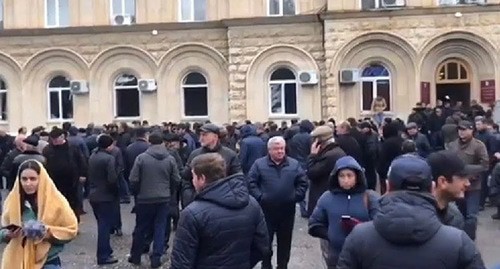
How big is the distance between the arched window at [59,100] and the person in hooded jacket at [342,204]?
2616 cm

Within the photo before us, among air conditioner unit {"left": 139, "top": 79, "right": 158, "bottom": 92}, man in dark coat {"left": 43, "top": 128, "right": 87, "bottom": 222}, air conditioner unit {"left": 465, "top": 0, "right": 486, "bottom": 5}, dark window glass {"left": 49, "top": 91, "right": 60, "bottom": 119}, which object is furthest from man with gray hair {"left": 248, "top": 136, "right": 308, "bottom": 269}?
dark window glass {"left": 49, "top": 91, "right": 60, "bottom": 119}

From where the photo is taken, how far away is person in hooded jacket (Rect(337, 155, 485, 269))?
4750mm

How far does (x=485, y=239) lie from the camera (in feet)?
47.9

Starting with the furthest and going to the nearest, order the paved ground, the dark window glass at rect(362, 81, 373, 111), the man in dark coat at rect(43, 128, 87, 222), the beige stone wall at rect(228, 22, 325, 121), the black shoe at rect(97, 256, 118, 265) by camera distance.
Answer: the beige stone wall at rect(228, 22, 325, 121) < the dark window glass at rect(362, 81, 373, 111) < the man in dark coat at rect(43, 128, 87, 222) < the black shoe at rect(97, 256, 118, 265) < the paved ground

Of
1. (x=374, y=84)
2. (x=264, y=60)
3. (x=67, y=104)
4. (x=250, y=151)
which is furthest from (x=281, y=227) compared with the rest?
(x=67, y=104)

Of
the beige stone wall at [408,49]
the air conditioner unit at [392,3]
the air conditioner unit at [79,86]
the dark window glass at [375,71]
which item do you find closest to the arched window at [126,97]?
the air conditioner unit at [79,86]

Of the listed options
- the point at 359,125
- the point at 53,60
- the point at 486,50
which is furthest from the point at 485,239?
the point at 53,60

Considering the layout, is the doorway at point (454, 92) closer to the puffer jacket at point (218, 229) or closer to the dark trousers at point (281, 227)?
the dark trousers at point (281, 227)

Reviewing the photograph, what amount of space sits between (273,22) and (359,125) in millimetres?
12724

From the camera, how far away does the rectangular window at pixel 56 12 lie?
33500mm

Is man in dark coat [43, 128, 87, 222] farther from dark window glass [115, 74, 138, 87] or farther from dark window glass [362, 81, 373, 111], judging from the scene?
dark window glass [115, 74, 138, 87]

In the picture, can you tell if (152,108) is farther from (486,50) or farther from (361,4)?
(486,50)

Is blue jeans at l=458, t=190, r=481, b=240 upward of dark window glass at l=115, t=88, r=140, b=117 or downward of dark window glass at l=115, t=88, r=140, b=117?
downward

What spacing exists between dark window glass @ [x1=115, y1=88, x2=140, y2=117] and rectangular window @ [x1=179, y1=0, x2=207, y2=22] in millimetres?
3164
